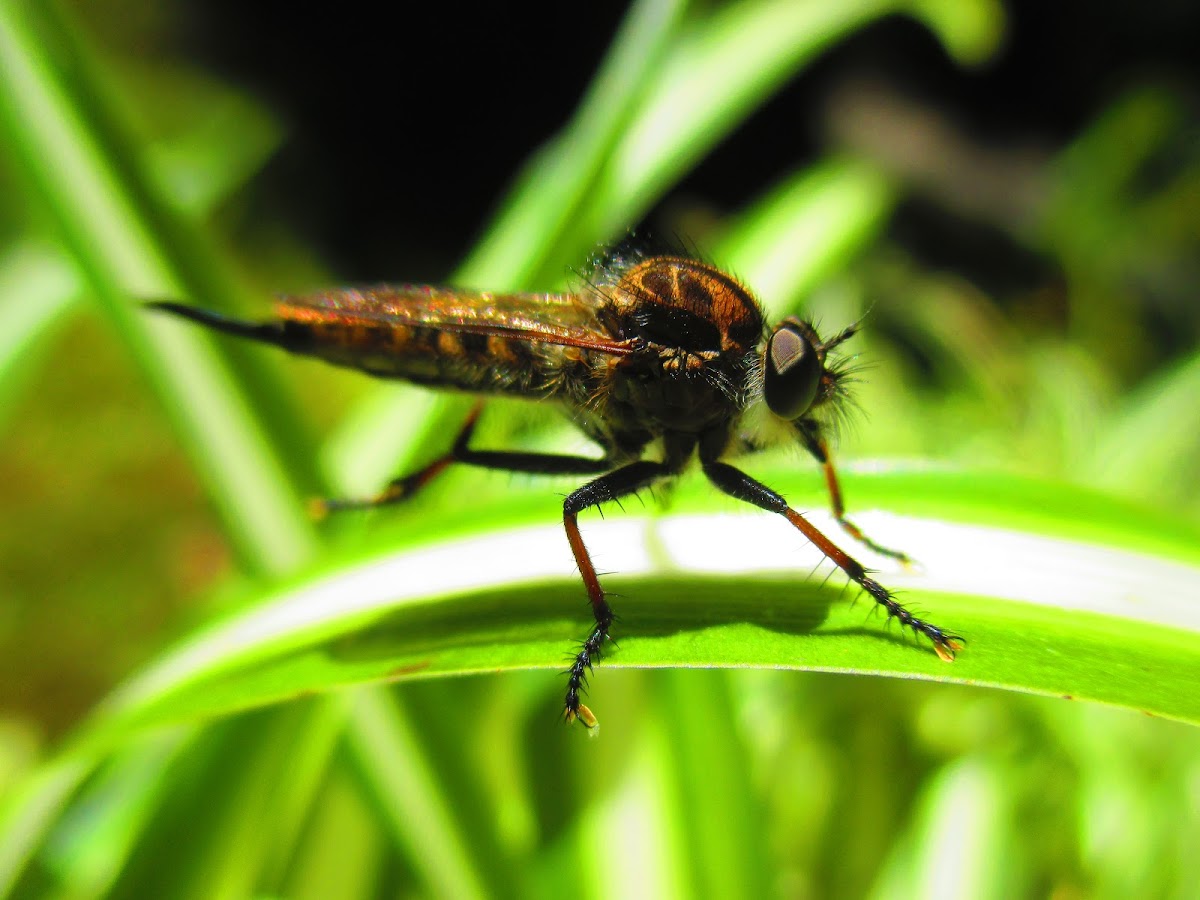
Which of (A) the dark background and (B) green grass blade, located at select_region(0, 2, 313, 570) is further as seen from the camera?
(A) the dark background

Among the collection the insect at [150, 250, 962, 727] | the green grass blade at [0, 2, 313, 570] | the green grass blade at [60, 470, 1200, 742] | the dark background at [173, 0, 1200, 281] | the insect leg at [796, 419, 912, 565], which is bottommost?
the green grass blade at [60, 470, 1200, 742]

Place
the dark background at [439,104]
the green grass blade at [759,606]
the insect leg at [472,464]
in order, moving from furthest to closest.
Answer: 1. the dark background at [439,104]
2. the insect leg at [472,464]
3. the green grass blade at [759,606]

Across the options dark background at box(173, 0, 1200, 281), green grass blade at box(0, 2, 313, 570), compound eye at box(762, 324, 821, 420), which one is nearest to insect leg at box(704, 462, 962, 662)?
compound eye at box(762, 324, 821, 420)

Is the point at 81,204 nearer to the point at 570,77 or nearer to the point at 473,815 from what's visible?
the point at 473,815

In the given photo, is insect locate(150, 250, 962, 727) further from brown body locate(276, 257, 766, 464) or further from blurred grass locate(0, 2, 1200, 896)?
blurred grass locate(0, 2, 1200, 896)

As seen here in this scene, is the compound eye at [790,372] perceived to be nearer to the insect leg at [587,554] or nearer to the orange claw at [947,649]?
the insect leg at [587,554]

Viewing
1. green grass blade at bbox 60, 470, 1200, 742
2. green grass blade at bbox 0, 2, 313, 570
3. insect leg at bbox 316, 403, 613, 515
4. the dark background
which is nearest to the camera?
green grass blade at bbox 60, 470, 1200, 742

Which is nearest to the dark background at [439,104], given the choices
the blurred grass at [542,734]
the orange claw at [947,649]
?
the blurred grass at [542,734]
